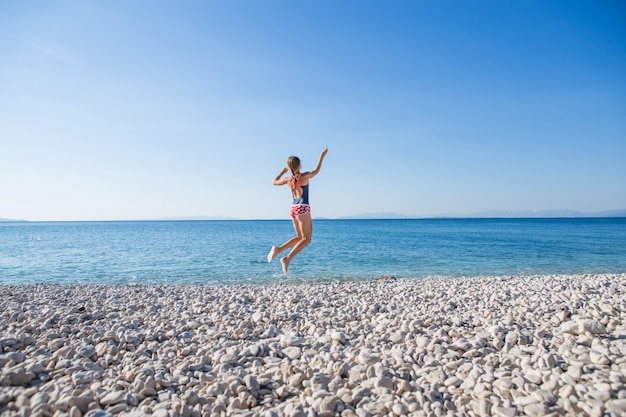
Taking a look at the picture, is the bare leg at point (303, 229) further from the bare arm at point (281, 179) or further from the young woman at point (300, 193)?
the bare arm at point (281, 179)

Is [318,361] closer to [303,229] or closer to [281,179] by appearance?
[303,229]

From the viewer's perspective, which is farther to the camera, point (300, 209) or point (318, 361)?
point (300, 209)

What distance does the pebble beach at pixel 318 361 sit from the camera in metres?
3.38

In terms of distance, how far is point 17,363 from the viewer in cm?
426

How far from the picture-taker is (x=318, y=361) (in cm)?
438

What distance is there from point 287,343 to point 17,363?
328 centimetres

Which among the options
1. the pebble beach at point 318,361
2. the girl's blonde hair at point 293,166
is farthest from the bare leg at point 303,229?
the pebble beach at point 318,361

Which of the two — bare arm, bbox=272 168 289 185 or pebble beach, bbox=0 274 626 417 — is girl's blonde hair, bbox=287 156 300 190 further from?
pebble beach, bbox=0 274 626 417

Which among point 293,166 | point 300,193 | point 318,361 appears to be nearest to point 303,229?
point 300,193

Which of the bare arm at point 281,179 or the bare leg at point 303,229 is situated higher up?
the bare arm at point 281,179

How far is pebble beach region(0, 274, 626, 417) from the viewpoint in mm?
3375

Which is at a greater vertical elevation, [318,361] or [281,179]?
[281,179]

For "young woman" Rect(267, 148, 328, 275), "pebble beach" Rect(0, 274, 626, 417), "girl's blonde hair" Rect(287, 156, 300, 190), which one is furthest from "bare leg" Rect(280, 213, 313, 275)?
"pebble beach" Rect(0, 274, 626, 417)

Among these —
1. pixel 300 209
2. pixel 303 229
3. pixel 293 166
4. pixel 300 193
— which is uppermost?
pixel 293 166
